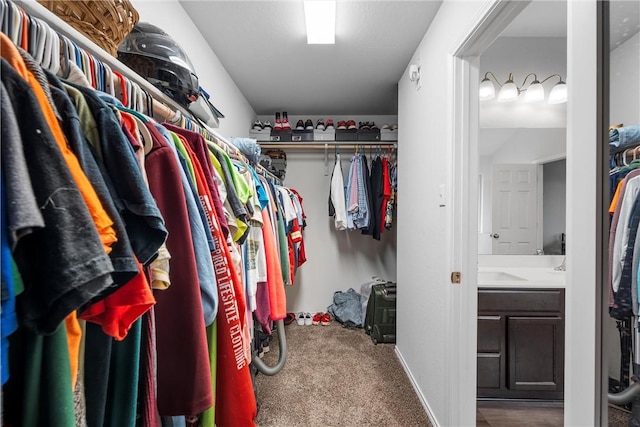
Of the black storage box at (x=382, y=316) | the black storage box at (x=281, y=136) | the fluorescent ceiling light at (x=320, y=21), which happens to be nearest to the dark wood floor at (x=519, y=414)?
the black storage box at (x=382, y=316)

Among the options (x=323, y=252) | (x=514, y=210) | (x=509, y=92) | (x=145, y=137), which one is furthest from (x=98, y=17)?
(x=323, y=252)

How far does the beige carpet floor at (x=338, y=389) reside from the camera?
1563mm

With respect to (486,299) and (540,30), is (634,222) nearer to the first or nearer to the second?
(486,299)

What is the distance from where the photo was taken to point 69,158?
14.0 inches

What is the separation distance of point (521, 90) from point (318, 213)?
221 cm

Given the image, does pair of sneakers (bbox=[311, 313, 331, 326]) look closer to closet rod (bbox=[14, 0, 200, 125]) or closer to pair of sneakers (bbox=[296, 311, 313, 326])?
pair of sneakers (bbox=[296, 311, 313, 326])

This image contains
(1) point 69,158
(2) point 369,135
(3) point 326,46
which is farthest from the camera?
(2) point 369,135

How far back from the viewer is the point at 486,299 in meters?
1.73

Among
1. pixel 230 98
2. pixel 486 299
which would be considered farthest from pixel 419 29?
pixel 486 299

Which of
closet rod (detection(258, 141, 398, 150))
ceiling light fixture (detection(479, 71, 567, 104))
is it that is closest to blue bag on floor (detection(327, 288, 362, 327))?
closet rod (detection(258, 141, 398, 150))

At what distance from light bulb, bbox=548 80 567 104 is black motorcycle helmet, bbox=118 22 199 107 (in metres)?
2.52

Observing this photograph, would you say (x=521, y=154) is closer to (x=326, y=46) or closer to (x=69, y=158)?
(x=326, y=46)

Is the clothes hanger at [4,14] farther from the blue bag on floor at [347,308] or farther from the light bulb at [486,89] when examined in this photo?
the blue bag on floor at [347,308]

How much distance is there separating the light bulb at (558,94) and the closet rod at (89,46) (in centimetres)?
258
